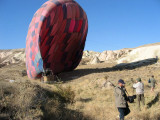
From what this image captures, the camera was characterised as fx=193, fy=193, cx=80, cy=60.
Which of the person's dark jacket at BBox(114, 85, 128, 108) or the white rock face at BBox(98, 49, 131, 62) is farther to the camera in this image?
the white rock face at BBox(98, 49, 131, 62)

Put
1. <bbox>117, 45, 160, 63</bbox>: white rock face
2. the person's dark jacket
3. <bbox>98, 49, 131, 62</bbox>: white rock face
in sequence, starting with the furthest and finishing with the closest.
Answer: <bbox>98, 49, 131, 62</bbox>: white rock face < <bbox>117, 45, 160, 63</bbox>: white rock face < the person's dark jacket

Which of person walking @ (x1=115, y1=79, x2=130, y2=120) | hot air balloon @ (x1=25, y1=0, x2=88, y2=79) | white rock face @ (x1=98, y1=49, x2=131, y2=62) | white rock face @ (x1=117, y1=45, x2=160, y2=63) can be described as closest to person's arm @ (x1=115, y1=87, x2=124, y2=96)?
person walking @ (x1=115, y1=79, x2=130, y2=120)

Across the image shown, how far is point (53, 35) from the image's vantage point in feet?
51.6

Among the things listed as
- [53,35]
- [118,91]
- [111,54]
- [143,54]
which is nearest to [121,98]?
[118,91]

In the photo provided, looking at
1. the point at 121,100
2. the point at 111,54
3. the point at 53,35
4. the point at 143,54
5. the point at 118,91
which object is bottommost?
the point at 121,100

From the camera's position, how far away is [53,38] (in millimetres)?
15836

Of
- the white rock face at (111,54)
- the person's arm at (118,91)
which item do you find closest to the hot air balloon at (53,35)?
the person's arm at (118,91)

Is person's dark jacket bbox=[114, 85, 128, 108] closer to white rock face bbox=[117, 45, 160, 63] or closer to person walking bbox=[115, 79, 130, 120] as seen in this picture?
person walking bbox=[115, 79, 130, 120]

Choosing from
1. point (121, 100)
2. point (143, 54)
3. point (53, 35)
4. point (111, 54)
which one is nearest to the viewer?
point (121, 100)

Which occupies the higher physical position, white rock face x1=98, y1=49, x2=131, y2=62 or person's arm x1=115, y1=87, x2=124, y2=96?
white rock face x1=98, y1=49, x2=131, y2=62

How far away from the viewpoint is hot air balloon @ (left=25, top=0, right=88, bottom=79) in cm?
1517

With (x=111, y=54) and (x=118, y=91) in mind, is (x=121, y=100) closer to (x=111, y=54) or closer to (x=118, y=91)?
(x=118, y=91)

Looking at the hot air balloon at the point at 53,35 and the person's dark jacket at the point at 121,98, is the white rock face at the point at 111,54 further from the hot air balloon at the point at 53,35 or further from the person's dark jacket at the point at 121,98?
the person's dark jacket at the point at 121,98

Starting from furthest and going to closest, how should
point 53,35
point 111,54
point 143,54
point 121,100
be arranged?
point 111,54 → point 143,54 → point 53,35 → point 121,100
